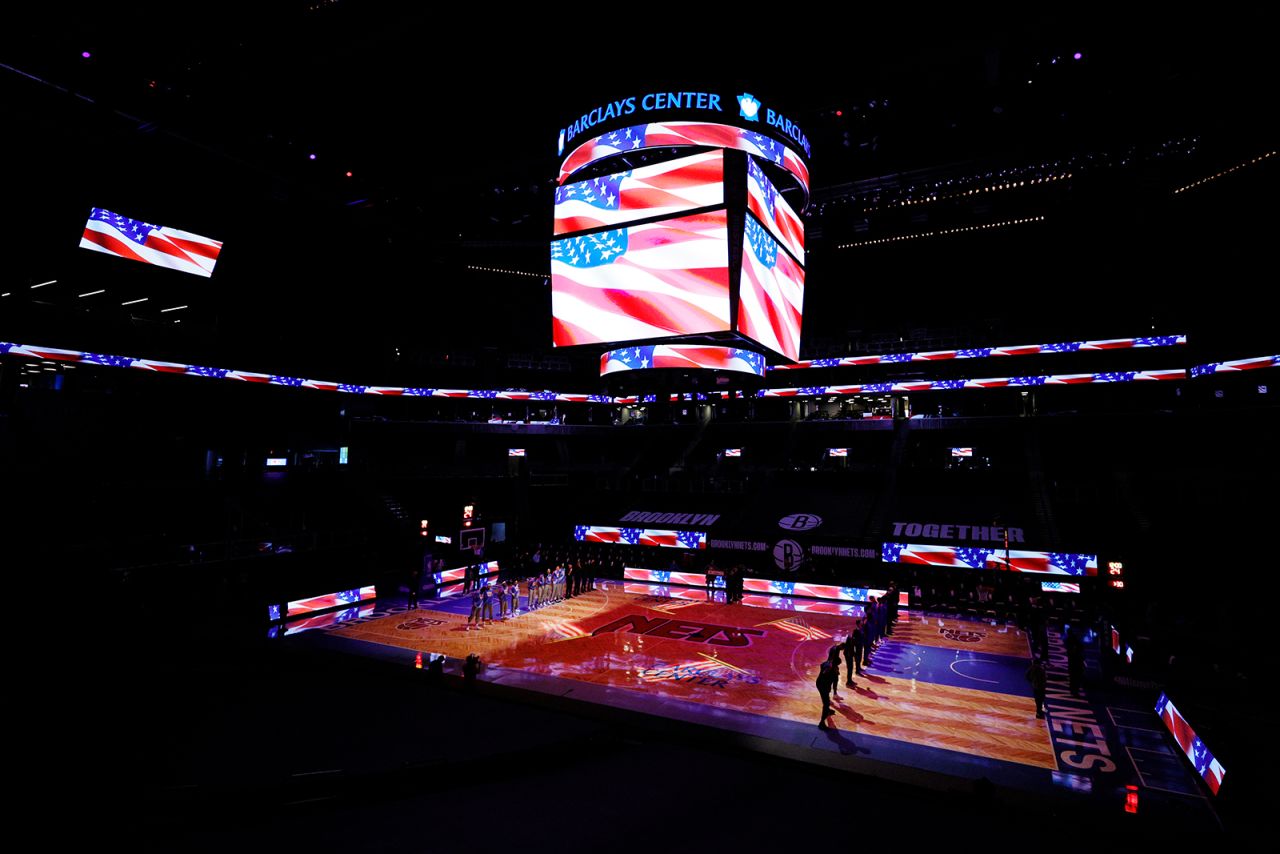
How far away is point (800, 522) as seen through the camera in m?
26.8

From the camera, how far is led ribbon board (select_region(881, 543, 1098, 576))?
20797mm

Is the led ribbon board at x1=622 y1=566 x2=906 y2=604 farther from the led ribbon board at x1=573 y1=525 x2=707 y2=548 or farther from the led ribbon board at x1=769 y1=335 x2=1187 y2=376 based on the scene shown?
the led ribbon board at x1=769 y1=335 x2=1187 y2=376

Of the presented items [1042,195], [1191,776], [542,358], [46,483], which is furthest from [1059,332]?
[46,483]

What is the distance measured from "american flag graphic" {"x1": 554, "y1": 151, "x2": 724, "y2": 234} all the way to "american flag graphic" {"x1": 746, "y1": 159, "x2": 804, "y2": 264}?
69cm

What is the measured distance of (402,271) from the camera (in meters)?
31.6

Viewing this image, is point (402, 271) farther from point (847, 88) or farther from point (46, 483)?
point (847, 88)

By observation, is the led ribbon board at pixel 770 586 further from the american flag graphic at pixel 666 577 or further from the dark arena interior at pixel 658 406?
the dark arena interior at pixel 658 406

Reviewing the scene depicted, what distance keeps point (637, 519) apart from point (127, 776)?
2374cm

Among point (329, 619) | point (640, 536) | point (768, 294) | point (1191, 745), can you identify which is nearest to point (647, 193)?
point (768, 294)

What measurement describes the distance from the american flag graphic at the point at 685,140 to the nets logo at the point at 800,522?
1763cm

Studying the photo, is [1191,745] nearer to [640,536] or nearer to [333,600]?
[640,536]

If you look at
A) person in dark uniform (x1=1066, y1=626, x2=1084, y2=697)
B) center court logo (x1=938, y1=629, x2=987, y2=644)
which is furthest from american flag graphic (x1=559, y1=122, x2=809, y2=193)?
center court logo (x1=938, y1=629, x2=987, y2=644)

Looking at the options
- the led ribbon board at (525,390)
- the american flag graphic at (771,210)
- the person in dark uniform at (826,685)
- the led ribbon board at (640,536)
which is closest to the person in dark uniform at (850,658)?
the person in dark uniform at (826,685)

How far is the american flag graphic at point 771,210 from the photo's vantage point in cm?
1087
